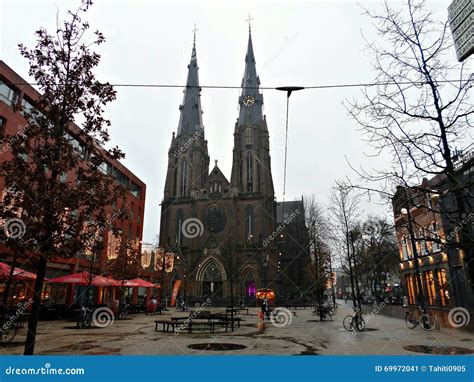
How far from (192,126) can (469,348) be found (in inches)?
2454

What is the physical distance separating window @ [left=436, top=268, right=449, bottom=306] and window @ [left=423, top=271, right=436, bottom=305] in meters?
1.07

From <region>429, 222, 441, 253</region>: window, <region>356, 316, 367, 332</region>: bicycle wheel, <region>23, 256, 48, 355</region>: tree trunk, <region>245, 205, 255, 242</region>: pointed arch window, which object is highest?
<region>245, 205, 255, 242</region>: pointed arch window

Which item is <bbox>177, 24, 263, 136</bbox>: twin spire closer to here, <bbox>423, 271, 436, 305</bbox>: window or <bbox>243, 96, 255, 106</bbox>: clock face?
<bbox>243, 96, 255, 106</bbox>: clock face

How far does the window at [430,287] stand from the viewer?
29828 mm

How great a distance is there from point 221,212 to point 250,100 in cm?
2504

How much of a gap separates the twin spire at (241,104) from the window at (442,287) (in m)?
44.0

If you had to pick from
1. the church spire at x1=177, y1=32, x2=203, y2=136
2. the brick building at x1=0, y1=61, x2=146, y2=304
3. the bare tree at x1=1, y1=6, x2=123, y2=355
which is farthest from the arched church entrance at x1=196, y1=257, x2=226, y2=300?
the bare tree at x1=1, y1=6, x2=123, y2=355

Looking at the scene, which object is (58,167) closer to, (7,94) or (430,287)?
(7,94)

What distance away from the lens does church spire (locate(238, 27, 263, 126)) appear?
65500 mm

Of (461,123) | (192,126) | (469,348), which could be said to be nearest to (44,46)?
(461,123)

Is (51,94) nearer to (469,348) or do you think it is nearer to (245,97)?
(469,348)

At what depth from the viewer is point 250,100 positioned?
6656cm

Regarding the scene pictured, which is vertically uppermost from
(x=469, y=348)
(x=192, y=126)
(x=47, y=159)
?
(x=192, y=126)

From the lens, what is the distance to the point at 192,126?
221ft
